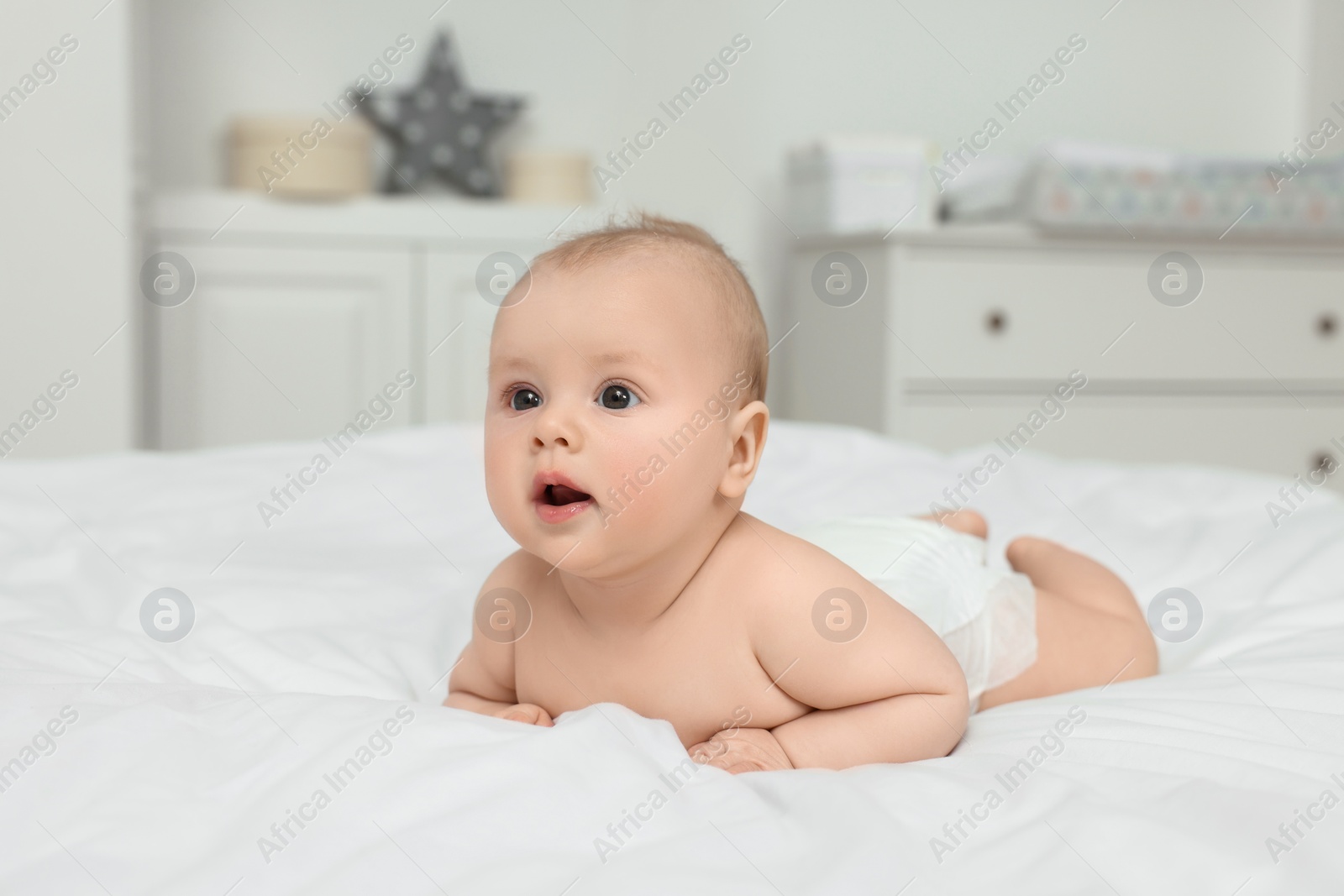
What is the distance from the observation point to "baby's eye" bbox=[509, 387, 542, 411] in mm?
635

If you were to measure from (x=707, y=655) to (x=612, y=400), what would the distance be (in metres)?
0.17

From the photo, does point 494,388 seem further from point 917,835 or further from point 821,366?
point 821,366

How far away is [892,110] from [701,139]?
1.63 ft

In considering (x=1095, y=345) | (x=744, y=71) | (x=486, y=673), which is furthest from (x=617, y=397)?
(x=744, y=71)

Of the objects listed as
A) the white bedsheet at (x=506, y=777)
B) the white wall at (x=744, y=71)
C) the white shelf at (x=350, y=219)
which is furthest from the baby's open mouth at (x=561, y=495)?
the white wall at (x=744, y=71)

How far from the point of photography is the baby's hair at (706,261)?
0.65m

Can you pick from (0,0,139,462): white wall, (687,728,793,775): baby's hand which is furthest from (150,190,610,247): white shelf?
(687,728,793,775): baby's hand

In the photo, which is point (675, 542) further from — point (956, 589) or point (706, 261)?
point (956, 589)

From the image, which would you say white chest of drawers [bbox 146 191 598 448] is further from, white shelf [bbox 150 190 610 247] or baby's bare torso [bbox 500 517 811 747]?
baby's bare torso [bbox 500 517 811 747]

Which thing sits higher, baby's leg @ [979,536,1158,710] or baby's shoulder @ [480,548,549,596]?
baby's shoulder @ [480,548,549,596]

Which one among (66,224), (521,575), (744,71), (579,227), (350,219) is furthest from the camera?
(744,71)

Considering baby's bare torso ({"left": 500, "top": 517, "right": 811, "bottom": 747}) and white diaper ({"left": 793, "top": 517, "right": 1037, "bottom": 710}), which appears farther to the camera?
white diaper ({"left": 793, "top": 517, "right": 1037, "bottom": 710})

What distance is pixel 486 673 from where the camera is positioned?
0.77 meters

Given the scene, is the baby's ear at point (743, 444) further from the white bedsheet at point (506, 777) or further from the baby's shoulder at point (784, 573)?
the white bedsheet at point (506, 777)
